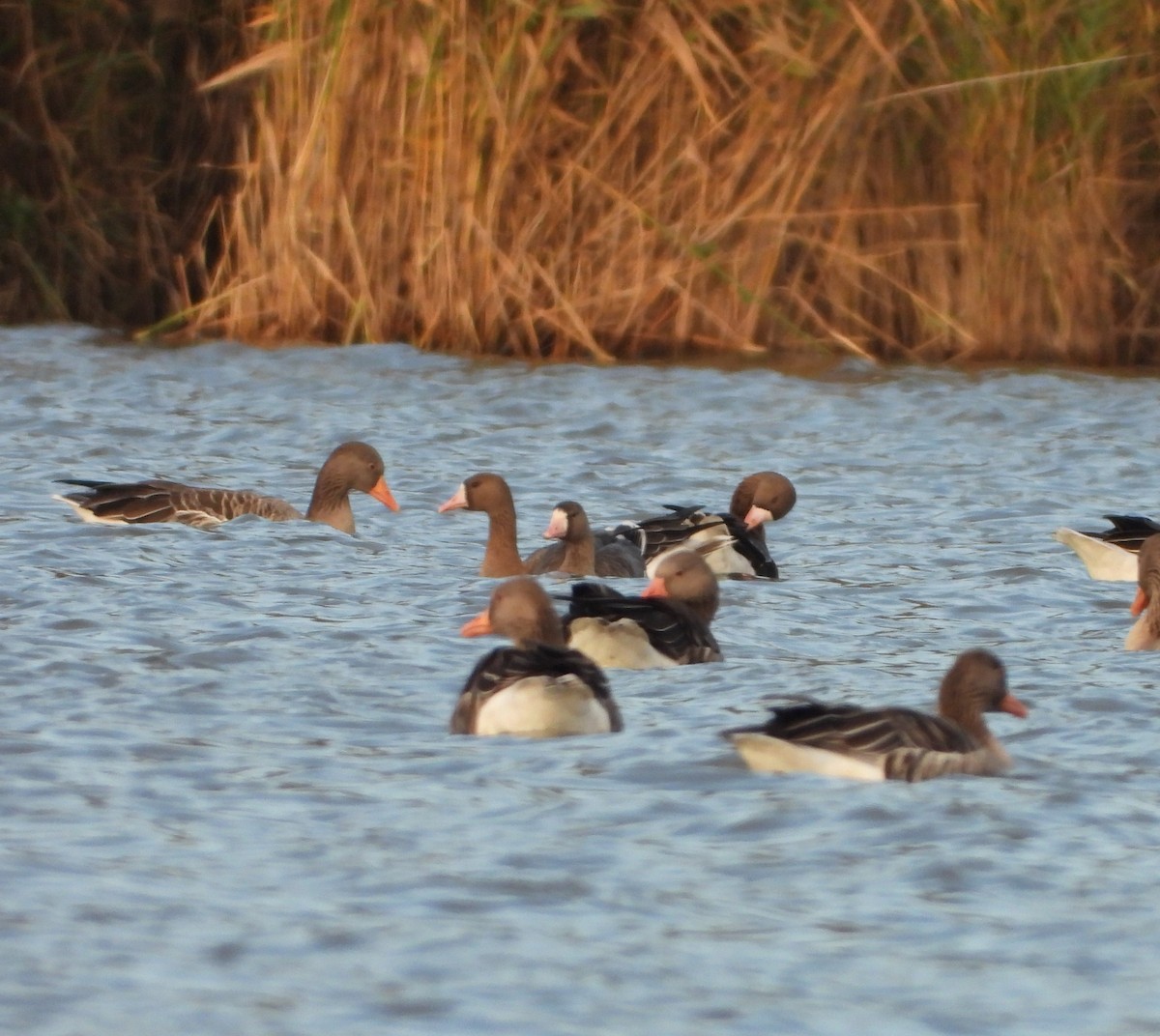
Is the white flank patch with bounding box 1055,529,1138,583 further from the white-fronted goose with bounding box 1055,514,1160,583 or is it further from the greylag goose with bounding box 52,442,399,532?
the greylag goose with bounding box 52,442,399,532

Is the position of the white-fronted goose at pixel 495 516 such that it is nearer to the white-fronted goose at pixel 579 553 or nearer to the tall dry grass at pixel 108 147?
the white-fronted goose at pixel 579 553

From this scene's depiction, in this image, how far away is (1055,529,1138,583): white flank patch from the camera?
9992 mm

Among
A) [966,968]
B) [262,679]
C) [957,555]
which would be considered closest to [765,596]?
[957,555]

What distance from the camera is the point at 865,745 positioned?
6328mm

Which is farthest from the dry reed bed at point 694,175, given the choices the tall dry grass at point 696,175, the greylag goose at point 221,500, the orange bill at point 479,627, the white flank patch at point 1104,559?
the orange bill at point 479,627

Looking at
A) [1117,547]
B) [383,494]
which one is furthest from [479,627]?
[383,494]

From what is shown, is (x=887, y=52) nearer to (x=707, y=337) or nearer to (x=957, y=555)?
(x=707, y=337)

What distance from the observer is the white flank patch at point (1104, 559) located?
999cm

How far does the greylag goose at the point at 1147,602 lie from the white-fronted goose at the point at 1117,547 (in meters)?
0.44

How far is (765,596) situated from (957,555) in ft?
3.73

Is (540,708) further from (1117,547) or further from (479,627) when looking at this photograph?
(1117,547)

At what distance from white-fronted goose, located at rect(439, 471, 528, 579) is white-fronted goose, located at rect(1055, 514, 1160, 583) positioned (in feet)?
7.50

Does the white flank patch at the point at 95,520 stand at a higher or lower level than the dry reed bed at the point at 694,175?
lower

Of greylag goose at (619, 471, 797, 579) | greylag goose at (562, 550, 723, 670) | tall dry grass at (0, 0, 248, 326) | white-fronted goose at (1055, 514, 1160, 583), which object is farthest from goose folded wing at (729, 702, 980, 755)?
tall dry grass at (0, 0, 248, 326)
